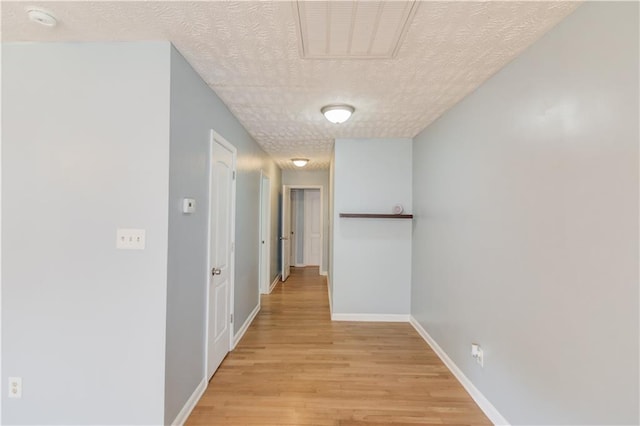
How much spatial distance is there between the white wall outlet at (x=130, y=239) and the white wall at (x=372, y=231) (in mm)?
2589

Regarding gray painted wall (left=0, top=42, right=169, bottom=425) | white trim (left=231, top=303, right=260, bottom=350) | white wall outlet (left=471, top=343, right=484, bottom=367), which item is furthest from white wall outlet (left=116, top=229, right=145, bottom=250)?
white wall outlet (left=471, top=343, right=484, bottom=367)

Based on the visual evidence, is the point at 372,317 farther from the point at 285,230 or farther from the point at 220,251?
the point at 285,230

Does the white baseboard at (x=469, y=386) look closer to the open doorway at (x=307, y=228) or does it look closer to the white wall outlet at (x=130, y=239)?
the white wall outlet at (x=130, y=239)

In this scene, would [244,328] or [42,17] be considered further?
[244,328]

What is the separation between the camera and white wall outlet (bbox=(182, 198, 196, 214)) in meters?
1.92

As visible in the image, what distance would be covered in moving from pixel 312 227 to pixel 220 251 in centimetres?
558

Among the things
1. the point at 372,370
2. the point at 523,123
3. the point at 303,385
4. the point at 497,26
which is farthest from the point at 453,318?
the point at 497,26

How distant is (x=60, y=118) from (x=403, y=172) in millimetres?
3505

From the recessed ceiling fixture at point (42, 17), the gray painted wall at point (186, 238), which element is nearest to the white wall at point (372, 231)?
the gray painted wall at point (186, 238)

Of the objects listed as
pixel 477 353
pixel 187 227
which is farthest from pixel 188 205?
pixel 477 353

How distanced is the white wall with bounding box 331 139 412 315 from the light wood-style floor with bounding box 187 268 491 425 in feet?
1.23

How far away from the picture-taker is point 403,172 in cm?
396

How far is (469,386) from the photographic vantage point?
234 cm

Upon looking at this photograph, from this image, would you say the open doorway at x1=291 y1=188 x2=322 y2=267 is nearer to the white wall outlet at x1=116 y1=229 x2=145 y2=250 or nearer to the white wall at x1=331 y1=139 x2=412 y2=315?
the white wall at x1=331 y1=139 x2=412 y2=315
